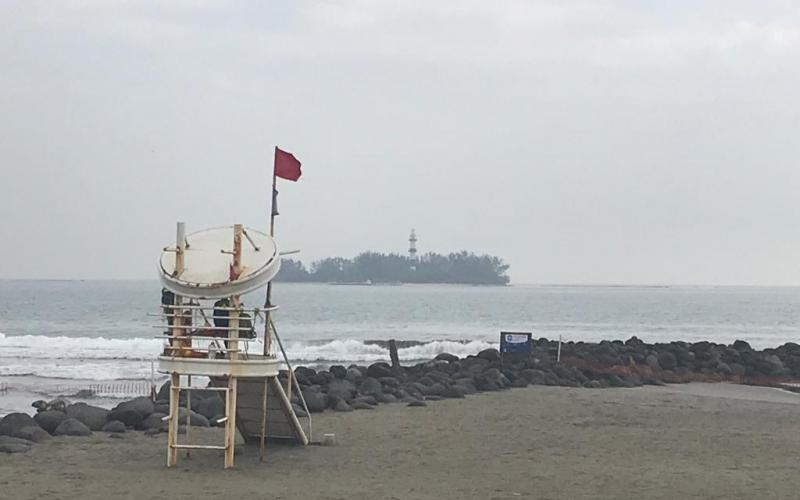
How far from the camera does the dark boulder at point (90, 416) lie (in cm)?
1786

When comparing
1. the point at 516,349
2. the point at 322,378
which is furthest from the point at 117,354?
the point at 322,378

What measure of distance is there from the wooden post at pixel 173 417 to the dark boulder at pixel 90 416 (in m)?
3.95

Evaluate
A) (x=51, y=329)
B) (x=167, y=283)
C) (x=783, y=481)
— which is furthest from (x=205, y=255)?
(x=51, y=329)

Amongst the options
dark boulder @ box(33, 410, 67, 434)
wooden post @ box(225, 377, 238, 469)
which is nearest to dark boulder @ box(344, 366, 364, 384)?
dark boulder @ box(33, 410, 67, 434)

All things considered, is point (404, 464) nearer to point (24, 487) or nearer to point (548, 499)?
point (548, 499)

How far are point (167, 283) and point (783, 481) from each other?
7689 mm

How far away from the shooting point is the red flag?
48.7ft

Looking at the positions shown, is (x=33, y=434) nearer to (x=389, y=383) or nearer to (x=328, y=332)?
(x=389, y=383)

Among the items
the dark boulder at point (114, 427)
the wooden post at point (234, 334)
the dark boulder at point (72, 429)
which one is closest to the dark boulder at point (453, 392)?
the dark boulder at point (114, 427)

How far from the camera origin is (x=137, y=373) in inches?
1494

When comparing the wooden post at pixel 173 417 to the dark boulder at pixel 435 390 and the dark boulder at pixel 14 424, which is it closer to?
the dark boulder at pixel 14 424

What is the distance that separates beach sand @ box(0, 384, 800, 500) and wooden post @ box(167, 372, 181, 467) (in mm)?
191

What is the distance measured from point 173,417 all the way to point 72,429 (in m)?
4.07

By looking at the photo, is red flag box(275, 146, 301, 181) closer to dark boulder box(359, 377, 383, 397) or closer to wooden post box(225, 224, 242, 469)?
wooden post box(225, 224, 242, 469)
